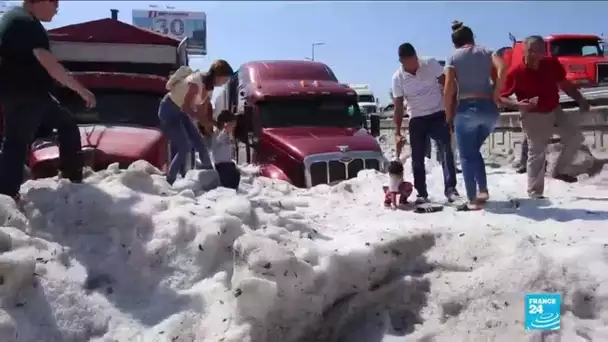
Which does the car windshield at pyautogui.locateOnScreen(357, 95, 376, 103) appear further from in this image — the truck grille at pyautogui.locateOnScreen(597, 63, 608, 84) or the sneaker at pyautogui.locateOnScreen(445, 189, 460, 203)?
the sneaker at pyautogui.locateOnScreen(445, 189, 460, 203)

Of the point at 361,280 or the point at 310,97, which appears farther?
the point at 310,97

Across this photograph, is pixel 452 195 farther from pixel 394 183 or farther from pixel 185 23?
pixel 185 23

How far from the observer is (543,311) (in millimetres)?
4312

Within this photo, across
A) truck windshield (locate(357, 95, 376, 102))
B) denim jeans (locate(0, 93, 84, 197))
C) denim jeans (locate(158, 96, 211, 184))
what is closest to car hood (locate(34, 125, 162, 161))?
denim jeans (locate(158, 96, 211, 184))

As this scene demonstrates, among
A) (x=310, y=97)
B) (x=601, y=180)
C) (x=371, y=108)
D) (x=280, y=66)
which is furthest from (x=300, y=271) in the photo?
(x=371, y=108)

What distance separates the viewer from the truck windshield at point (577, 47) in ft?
65.2

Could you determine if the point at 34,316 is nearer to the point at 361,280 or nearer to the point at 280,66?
the point at 361,280

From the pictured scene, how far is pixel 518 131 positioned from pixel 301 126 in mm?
6146

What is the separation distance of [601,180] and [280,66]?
20.7ft

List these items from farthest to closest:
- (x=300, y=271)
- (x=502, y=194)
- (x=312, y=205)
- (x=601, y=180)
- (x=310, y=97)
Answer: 1. (x=310, y=97)
2. (x=601, y=180)
3. (x=502, y=194)
4. (x=312, y=205)
5. (x=300, y=271)

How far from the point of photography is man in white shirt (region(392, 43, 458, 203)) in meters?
6.95

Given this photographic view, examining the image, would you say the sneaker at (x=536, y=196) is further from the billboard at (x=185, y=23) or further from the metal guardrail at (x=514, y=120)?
the billboard at (x=185, y=23)

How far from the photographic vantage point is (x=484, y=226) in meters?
5.32

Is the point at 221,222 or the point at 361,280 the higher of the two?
the point at 221,222
